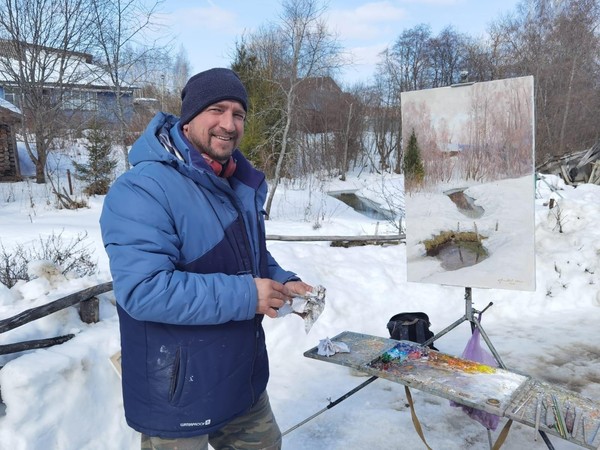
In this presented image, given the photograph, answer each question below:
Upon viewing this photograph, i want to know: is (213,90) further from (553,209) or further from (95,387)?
(553,209)

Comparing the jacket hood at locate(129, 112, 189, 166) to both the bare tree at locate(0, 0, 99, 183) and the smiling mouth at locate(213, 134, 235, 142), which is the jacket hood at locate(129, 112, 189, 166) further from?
the bare tree at locate(0, 0, 99, 183)

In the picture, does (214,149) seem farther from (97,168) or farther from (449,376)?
(97,168)

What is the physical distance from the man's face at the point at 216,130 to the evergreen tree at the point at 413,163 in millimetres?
2333

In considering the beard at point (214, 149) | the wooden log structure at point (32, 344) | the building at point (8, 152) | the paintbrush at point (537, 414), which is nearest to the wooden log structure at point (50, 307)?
the wooden log structure at point (32, 344)

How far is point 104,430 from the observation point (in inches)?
117

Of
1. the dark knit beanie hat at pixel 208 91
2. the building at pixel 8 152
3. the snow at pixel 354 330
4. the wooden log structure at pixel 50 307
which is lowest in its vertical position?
the snow at pixel 354 330

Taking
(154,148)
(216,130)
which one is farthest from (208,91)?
(154,148)

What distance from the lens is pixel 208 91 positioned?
67.2 inches

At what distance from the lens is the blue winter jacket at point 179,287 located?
1.42 metres

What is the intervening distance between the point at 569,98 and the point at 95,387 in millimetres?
25824

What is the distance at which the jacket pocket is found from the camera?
5.08ft

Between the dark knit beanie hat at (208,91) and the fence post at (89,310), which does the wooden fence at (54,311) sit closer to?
the fence post at (89,310)

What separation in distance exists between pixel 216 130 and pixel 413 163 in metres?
2.44

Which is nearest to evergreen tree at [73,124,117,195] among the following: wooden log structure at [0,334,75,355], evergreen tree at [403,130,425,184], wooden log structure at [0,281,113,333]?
wooden log structure at [0,281,113,333]
